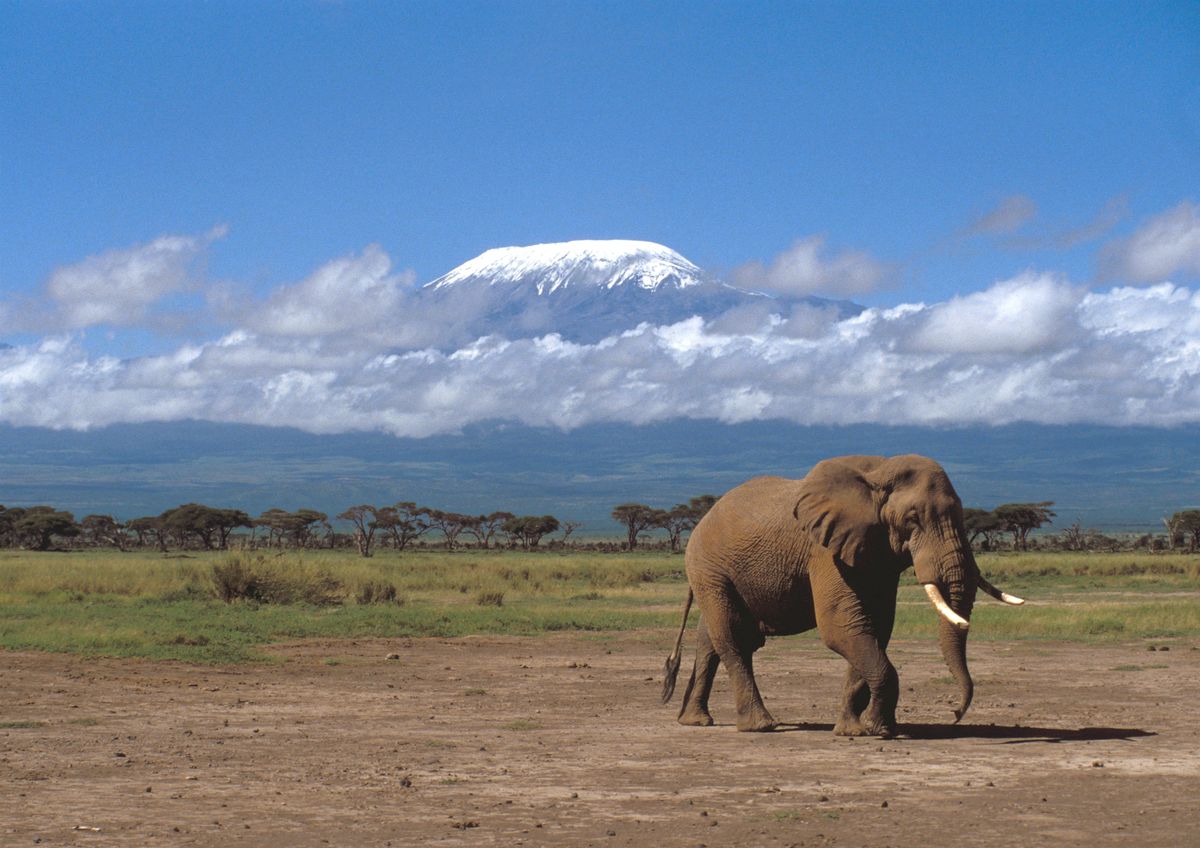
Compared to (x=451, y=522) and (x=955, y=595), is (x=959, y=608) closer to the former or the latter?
(x=955, y=595)

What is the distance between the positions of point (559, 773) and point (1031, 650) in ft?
47.5

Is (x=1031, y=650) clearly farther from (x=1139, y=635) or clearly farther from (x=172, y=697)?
(x=172, y=697)

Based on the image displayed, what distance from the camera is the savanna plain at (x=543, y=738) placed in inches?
416

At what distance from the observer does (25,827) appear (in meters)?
10.4

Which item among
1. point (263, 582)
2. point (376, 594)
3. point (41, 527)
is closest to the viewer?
point (263, 582)

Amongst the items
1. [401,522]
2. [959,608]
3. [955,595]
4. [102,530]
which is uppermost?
[955,595]

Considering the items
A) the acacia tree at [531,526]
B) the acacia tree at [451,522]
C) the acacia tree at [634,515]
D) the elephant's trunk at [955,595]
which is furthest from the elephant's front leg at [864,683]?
the acacia tree at [634,515]

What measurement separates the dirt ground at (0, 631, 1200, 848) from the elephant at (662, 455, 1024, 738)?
0.56m

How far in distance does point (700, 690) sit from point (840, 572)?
261 cm

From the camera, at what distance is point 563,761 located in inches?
531

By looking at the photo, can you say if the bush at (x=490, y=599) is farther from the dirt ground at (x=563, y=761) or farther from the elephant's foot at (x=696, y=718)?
the elephant's foot at (x=696, y=718)

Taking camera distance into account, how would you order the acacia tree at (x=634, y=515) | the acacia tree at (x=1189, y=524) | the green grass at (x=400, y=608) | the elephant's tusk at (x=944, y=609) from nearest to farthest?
1. the elephant's tusk at (x=944, y=609)
2. the green grass at (x=400, y=608)
3. the acacia tree at (x=1189, y=524)
4. the acacia tree at (x=634, y=515)

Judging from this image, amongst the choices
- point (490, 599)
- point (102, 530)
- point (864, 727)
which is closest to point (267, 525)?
point (102, 530)

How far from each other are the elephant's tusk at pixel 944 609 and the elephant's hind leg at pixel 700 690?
3.24m
